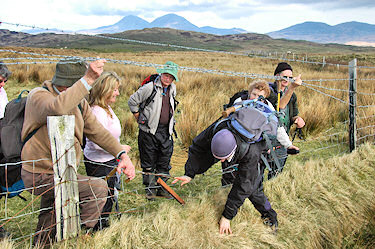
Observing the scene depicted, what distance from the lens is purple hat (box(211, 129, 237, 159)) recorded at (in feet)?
7.43

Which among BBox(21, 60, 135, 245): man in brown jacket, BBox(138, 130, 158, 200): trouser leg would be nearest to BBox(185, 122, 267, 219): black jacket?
BBox(21, 60, 135, 245): man in brown jacket

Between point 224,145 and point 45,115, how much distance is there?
1.27 meters

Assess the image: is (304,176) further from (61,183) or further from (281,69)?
(61,183)

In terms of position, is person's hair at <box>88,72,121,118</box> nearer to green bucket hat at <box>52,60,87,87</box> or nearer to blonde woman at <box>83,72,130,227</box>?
blonde woman at <box>83,72,130,227</box>

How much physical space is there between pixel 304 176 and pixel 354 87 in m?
1.93

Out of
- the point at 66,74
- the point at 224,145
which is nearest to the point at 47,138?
the point at 66,74

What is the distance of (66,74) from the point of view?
7.19 ft

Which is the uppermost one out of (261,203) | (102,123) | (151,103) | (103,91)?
(103,91)

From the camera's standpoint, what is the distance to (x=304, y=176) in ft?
12.9

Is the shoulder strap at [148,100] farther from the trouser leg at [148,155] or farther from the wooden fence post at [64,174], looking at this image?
the wooden fence post at [64,174]

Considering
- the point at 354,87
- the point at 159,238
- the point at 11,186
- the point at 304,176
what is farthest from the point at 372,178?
the point at 11,186

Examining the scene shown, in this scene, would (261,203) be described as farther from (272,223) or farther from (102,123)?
(102,123)

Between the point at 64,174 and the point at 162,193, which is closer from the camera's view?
the point at 64,174

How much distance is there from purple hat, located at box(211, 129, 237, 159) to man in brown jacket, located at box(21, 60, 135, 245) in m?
→ 0.71
